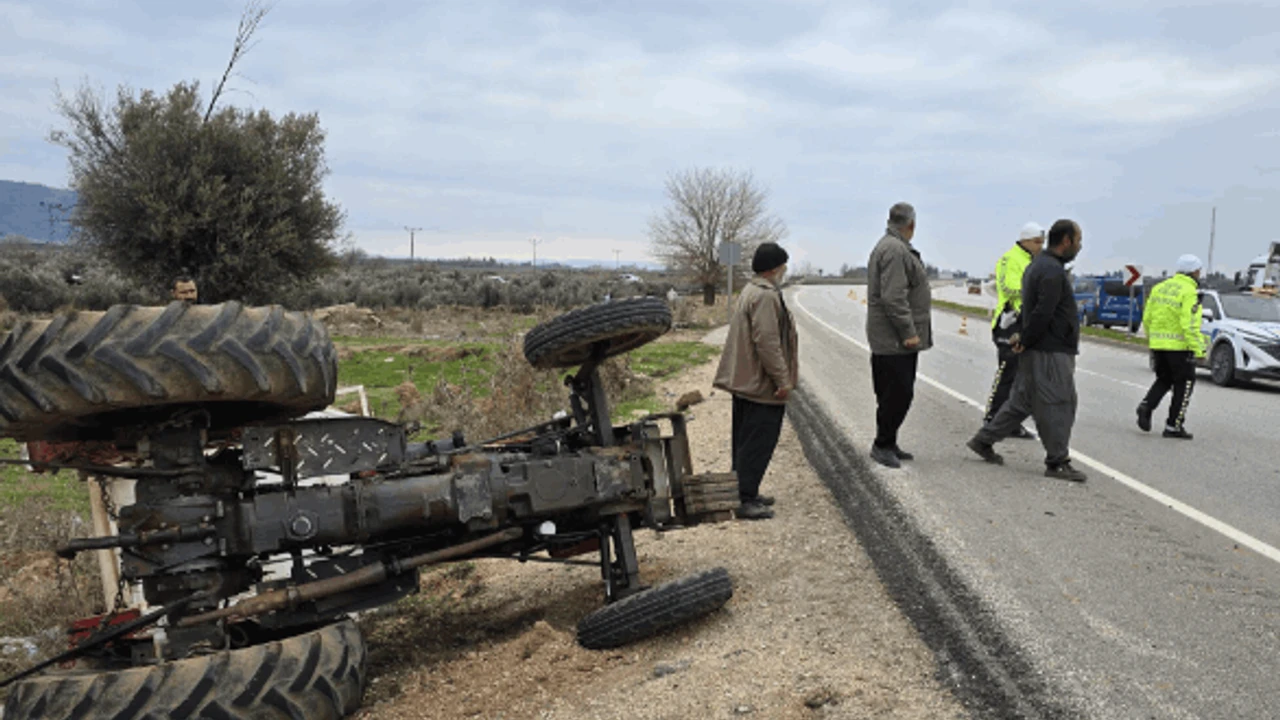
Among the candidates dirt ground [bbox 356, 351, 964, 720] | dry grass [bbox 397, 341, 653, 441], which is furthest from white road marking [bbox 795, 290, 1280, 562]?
dry grass [bbox 397, 341, 653, 441]

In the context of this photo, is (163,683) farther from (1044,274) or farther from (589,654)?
(1044,274)

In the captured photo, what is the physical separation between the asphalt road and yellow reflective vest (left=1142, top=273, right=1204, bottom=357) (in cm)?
97

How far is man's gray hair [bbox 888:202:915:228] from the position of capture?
7652 millimetres

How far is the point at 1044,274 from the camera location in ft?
25.5

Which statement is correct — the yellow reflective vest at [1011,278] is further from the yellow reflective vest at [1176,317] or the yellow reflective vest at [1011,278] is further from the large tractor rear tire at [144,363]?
the large tractor rear tire at [144,363]

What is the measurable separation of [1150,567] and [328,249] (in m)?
23.2

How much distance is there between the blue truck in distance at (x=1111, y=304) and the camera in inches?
1187

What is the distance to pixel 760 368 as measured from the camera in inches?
256

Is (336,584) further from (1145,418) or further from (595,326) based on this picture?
(1145,418)

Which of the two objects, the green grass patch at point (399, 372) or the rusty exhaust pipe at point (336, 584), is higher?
the rusty exhaust pipe at point (336, 584)

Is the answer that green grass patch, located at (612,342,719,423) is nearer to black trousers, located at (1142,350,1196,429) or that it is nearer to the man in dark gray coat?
the man in dark gray coat

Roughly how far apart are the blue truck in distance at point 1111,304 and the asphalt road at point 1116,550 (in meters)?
20.2

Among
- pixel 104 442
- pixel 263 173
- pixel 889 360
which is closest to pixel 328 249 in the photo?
pixel 263 173

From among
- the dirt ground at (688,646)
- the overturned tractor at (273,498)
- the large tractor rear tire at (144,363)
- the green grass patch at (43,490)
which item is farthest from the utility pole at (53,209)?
the large tractor rear tire at (144,363)
